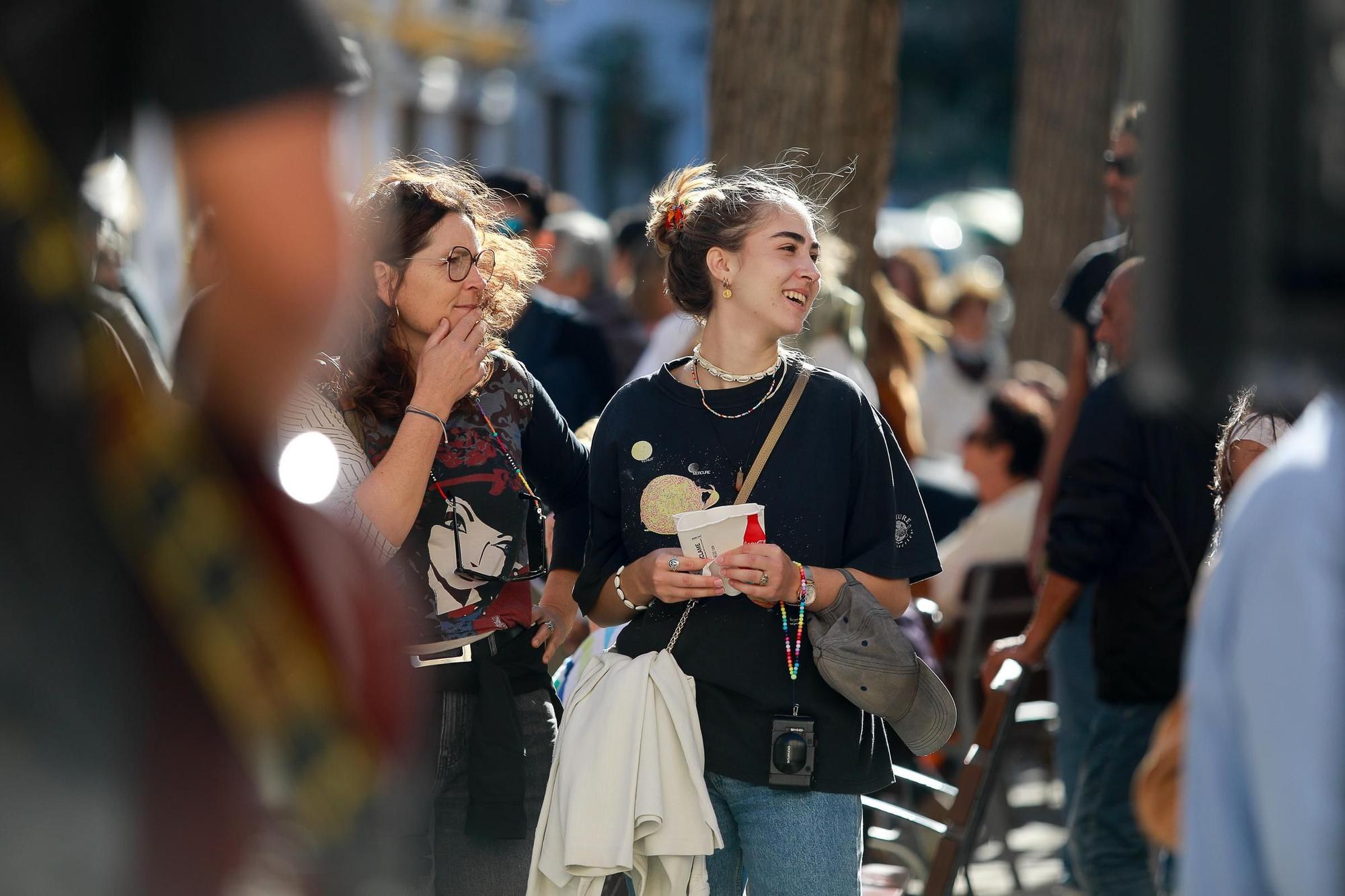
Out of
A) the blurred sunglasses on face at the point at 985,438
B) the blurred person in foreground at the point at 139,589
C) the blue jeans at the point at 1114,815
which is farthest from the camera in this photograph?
the blurred sunglasses on face at the point at 985,438

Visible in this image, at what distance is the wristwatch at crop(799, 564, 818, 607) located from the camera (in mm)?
3301

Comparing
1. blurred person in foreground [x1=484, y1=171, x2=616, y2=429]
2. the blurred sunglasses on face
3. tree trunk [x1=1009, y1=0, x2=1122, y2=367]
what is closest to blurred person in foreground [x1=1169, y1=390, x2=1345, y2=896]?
blurred person in foreground [x1=484, y1=171, x2=616, y2=429]

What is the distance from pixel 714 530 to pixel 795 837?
0.63m

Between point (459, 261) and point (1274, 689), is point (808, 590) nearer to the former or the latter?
point (459, 261)

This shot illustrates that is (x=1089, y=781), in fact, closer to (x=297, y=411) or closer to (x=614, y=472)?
(x=614, y=472)

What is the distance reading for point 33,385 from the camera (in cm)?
139

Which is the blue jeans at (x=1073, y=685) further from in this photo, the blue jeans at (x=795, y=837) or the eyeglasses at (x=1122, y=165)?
the blue jeans at (x=795, y=837)

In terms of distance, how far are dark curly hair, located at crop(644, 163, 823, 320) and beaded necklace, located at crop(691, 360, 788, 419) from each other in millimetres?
220

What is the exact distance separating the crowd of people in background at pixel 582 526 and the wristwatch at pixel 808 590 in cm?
1

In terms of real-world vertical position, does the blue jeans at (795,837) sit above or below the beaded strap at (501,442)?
below

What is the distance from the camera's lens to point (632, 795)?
3.26 meters

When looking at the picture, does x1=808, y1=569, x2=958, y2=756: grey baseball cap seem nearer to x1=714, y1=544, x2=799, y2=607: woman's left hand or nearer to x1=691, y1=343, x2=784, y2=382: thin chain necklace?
x1=714, y1=544, x2=799, y2=607: woman's left hand

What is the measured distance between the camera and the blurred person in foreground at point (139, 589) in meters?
1.36

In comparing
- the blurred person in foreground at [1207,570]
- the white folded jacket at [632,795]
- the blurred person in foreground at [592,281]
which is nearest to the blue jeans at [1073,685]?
the blurred person in foreground at [1207,570]
